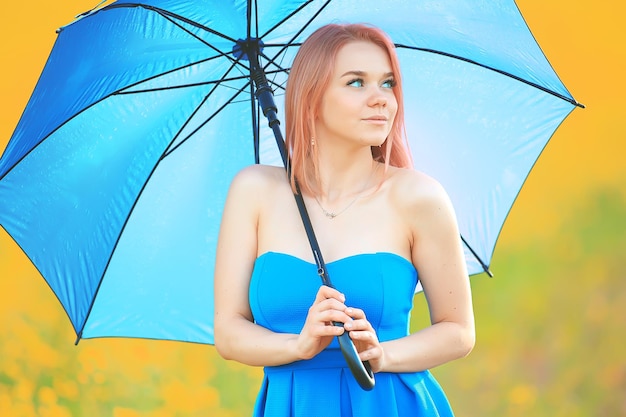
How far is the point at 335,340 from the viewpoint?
2.04 metres

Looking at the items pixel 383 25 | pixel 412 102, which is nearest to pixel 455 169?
pixel 412 102

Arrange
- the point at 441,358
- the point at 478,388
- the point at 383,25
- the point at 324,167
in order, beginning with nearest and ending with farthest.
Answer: the point at 441,358 < the point at 324,167 < the point at 383,25 < the point at 478,388

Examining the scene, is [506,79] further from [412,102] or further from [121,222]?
[121,222]

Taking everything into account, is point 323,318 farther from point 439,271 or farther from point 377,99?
point 377,99

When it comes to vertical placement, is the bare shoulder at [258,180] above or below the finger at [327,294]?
above

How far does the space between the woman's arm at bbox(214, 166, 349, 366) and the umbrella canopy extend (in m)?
0.50

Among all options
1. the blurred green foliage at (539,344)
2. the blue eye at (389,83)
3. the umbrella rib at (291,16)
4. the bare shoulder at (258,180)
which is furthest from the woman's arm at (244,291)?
the blurred green foliage at (539,344)

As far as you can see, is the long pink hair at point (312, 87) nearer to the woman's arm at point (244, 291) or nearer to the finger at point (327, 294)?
the woman's arm at point (244, 291)

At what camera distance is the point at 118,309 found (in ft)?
8.85

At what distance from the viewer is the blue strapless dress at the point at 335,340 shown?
6.61 feet

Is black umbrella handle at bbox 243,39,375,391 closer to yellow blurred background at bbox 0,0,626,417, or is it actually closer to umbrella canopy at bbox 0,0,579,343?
umbrella canopy at bbox 0,0,579,343

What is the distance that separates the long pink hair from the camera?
2117mm

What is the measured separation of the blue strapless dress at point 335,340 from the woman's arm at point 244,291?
0.04m

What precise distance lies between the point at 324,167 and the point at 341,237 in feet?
0.65
